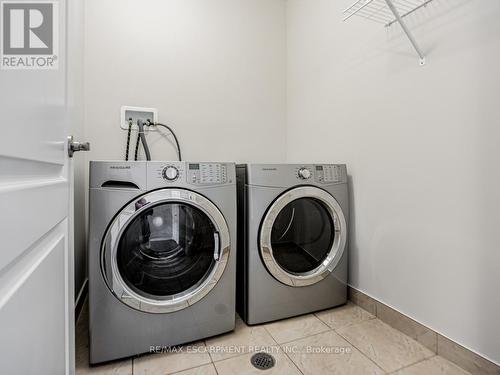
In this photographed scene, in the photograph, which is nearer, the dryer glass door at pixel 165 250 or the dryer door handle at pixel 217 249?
the dryer glass door at pixel 165 250

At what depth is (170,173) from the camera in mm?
1200

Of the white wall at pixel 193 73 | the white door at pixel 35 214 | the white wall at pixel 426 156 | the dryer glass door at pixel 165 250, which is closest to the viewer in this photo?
the white door at pixel 35 214

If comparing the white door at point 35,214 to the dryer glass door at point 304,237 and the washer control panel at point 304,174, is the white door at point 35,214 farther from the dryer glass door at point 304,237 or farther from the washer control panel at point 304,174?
the washer control panel at point 304,174

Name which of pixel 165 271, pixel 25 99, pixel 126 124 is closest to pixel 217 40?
pixel 126 124

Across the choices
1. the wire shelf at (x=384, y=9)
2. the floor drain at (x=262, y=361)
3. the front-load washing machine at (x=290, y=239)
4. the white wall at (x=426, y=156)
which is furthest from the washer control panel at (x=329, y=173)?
the floor drain at (x=262, y=361)

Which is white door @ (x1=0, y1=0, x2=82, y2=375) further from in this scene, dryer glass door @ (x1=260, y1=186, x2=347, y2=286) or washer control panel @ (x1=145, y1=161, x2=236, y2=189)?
dryer glass door @ (x1=260, y1=186, x2=347, y2=286)

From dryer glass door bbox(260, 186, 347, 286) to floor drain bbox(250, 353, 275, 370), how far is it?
0.37m

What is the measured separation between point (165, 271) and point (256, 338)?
22.1 inches

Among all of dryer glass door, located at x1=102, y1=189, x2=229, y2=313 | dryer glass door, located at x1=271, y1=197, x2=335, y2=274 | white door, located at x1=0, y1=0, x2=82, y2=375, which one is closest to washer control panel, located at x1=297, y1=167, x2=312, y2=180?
dryer glass door, located at x1=271, y1=197, x2=335, y2=274

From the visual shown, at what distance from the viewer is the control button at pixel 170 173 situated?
3.92 ft

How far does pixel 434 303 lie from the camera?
1.22 meters

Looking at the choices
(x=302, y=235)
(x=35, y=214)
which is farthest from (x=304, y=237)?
(x=35, y=214)

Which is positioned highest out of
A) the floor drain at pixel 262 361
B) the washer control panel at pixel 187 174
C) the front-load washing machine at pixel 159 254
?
the washer control panel at pixel 187 174

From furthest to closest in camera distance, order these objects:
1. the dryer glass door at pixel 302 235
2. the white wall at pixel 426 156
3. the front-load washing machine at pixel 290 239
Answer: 1. the dryer glass door at pixel 302 235
2. the front-load washing machine at pixel 290 239
3. the white wall at pixel 426 156
